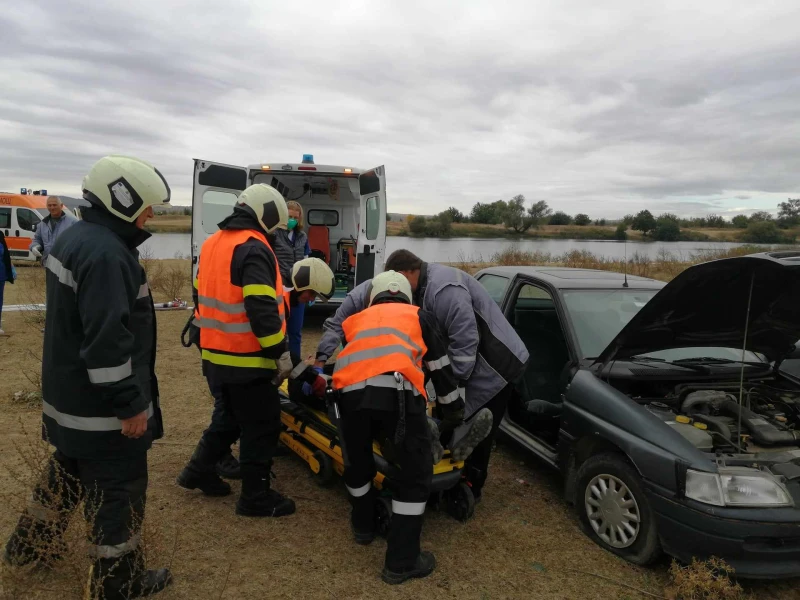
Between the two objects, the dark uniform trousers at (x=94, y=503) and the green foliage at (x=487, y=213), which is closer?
the dark uniform trousers at (x=94, y=503)

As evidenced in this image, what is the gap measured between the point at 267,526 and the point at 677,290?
108 inches

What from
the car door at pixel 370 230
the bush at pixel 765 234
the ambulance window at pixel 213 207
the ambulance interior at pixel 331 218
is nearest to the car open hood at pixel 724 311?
the car door at pixel 370 230

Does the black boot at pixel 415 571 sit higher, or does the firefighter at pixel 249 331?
the firefighter at pixel 249 331

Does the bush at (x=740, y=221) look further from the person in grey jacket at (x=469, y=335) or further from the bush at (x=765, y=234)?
the person in grey jacket at (x=469, y=335)

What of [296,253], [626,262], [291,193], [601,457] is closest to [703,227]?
[626,262]

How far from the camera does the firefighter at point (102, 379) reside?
218cm

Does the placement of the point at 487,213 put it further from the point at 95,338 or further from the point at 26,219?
the point at 95,338

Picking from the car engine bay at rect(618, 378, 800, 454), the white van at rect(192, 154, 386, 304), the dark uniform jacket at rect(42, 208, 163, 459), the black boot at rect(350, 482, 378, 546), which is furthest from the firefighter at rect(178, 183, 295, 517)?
the white van at rect(192, 154, 386, 304)

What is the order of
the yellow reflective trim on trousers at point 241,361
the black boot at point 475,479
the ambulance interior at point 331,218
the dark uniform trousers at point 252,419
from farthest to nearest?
1. the ambulance interior at point 331,218
2. the black boot at point 475,479
3. the dark uniform trousers at point 252,419
4. the yellow reflective trim on trousers at point 241,361

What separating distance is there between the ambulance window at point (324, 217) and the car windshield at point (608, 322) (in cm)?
754

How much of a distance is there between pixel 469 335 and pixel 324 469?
1379 mm

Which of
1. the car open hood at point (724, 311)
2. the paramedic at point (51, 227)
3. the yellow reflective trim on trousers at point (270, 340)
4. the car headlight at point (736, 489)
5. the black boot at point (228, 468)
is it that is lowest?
A: the black boot at point (228, 468)

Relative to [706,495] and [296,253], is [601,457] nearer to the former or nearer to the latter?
[706,495]

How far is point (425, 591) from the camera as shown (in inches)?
107
